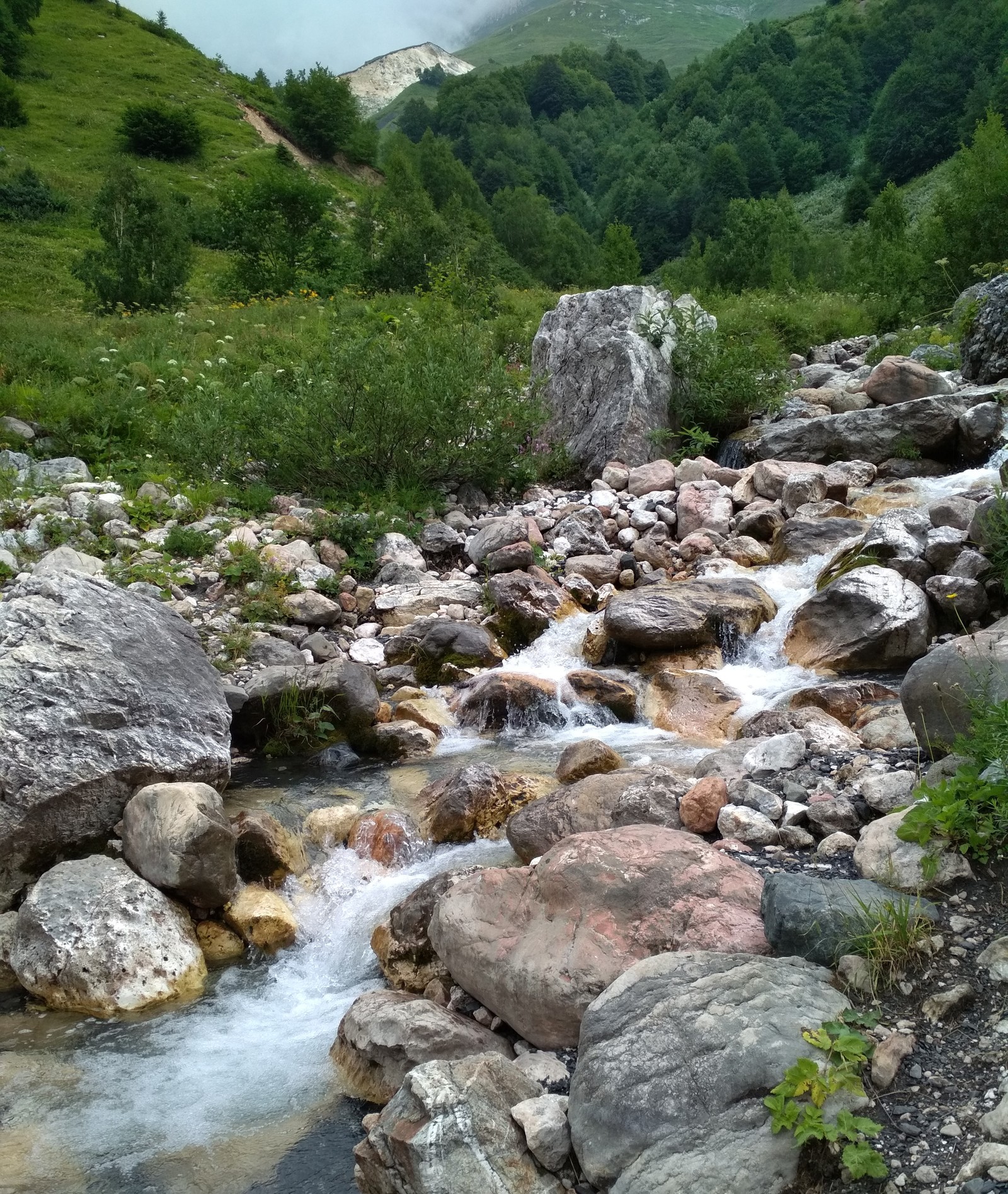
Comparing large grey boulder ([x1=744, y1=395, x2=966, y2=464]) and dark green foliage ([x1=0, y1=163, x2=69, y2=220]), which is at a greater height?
dark green foliage ([x1=0, y1=163, x2=69, y2=220])

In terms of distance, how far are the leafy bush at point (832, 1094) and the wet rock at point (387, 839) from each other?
3290 mm

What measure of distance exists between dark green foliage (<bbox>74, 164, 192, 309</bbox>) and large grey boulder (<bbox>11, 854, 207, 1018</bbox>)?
17964 millimetres

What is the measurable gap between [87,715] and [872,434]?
9701mm

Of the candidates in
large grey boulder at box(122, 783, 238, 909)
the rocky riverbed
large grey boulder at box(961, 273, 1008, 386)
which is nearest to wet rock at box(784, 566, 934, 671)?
the rocky riverbed

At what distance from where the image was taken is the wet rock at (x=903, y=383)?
12641 millimetres

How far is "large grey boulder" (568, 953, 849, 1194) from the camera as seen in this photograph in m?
2.73

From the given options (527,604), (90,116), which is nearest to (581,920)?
(527,604)

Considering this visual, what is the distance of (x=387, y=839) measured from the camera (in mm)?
5867

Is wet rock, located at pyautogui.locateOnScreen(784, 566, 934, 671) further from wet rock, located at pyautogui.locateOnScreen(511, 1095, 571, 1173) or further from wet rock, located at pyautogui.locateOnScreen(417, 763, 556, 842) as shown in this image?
wet rock, located at pyautogui.locateOnScreen(511, 1095, 571, 1173)

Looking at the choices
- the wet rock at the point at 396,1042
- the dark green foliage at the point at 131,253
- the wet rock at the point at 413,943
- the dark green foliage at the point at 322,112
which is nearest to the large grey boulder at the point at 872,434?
the wet rock at the point at 413,943

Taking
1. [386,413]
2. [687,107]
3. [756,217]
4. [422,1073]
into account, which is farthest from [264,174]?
[687,107]

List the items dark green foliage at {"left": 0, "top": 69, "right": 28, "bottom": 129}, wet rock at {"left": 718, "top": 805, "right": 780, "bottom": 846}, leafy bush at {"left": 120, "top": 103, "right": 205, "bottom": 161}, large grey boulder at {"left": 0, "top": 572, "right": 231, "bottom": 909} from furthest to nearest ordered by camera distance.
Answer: leafy bush at {"left": 120, "top": 103, "right": 205, "bottom": 161} < dark green foliage at {"left": 0, "top": 69, "right": 28, "bottom": 129} < large grey boulder at {"left": 0, "top": 572, "right": 231, "bottom": 909} < wet rock at {"left": 718, "top": 805, "right": 780, "bottom": 846}

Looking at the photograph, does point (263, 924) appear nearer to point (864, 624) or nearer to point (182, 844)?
point (182, 844)

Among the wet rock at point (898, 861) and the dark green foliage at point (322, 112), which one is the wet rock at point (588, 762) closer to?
the wet rock at point (898, 861)
